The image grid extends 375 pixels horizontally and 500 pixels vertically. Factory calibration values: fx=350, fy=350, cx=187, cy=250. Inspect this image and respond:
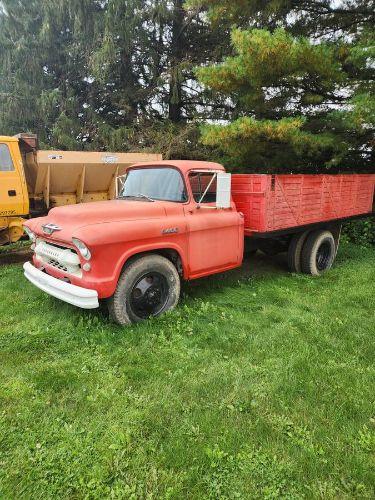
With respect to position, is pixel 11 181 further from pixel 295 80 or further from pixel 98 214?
pixel 295 80

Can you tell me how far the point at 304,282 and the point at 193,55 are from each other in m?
11.1

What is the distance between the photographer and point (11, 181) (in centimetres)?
691

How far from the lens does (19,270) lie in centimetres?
662

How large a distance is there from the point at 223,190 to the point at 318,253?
10.5 feet

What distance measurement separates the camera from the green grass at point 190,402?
7.44ft

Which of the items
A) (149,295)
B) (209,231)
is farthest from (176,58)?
(149,295)

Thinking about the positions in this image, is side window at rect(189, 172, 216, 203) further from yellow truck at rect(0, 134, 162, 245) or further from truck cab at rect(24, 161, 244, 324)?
yellow truck at rect(0, 134, 162, 245)

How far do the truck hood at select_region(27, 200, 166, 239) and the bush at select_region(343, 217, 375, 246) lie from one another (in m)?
7.07

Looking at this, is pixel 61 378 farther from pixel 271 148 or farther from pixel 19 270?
pixel 271 148

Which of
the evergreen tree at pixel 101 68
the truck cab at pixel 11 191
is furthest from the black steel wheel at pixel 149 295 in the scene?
the evergreen tree at pixel 101 68

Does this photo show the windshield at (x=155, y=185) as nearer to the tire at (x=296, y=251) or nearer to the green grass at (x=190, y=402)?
the green grass at (x=190, y=402)

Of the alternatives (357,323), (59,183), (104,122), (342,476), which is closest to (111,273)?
(342,476)

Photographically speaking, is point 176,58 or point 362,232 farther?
point 176,58

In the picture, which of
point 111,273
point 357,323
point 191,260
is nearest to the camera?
point 111,273
